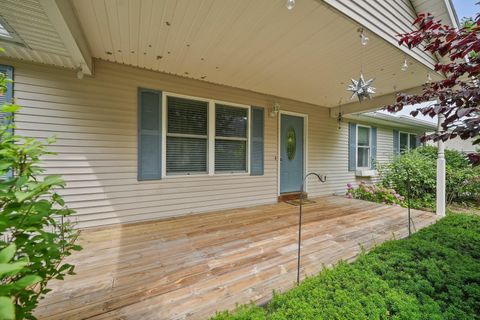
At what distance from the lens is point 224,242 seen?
2773 mm

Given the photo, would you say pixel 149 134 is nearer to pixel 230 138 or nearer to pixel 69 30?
pixel 230 138

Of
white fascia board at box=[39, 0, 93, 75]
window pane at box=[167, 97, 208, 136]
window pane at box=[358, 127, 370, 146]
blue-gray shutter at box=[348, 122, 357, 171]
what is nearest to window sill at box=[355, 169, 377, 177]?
blue-gray shutter at box=[348, 122, 357, 171]

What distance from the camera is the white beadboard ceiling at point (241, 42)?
2.12 meters

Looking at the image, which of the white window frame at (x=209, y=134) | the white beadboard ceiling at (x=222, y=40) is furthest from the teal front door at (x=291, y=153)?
the white beadboard ceiling at (x=222, y=40)

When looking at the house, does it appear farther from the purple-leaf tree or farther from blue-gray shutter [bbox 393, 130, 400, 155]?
blue-gray shutter [bbox 393, 130, 400, 155]

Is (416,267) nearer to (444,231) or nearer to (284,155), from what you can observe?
(444,231)

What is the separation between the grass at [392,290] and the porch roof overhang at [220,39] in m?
2.50

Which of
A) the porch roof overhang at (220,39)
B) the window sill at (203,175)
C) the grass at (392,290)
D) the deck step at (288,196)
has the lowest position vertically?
the grass at (392,290)

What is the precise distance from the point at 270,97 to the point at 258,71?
1.34 m

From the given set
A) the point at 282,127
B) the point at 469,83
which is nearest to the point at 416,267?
the point at 469,83

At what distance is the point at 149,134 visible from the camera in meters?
3.51

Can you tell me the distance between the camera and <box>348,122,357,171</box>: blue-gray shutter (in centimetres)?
647

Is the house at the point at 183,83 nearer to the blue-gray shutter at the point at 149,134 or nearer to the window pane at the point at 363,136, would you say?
the blue-gray shutter at the point at 149,134

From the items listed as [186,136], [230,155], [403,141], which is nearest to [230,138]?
[230,155]
